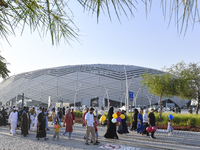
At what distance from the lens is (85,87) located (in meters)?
75.4

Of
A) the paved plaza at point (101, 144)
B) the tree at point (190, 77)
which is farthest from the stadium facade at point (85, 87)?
the paved plaza at point (101, 144)

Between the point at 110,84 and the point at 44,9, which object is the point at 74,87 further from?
the point at 44,9

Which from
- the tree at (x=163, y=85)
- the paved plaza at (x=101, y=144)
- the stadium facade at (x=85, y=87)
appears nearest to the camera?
the paved plaza at (x=101, y=144)

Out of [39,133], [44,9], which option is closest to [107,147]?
[39,133]

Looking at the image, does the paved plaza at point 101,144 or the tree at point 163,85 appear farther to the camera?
the tree at point 163,85

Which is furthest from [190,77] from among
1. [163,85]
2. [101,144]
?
[101,144]

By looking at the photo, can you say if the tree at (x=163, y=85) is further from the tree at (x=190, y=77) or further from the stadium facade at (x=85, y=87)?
the stadium facade at (x=85, y=87)

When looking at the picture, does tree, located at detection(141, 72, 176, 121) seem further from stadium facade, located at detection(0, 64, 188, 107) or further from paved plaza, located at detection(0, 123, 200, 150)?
stadium facade, located at detection(0, 64, 188, 107)

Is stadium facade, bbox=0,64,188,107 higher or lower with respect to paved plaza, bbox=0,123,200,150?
higher

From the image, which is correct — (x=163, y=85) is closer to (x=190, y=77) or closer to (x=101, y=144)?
(x=190, y=77)

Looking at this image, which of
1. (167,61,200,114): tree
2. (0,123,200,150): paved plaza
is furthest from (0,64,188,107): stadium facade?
(0,123,200,150): paved plaza

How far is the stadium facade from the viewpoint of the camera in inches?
2906

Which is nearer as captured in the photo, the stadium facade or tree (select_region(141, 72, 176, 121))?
tree (select_region(141, 72, 176, 121))

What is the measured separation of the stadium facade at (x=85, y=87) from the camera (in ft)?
242
